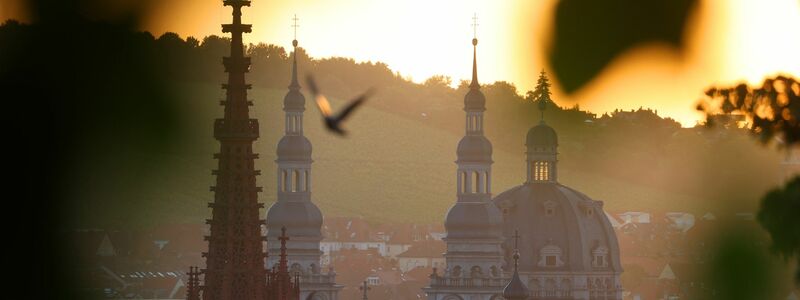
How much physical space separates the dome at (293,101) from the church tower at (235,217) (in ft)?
327

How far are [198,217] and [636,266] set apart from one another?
117 feet

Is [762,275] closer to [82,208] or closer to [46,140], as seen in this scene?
[46,140]

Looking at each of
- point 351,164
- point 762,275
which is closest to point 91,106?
point 762,275

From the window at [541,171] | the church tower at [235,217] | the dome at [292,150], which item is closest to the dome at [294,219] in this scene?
the dome at [292,150]

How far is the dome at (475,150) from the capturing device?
14988 cm

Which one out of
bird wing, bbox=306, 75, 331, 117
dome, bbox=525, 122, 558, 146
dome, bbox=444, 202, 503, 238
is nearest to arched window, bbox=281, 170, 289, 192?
dome, bbox=444, 202, 503, 238

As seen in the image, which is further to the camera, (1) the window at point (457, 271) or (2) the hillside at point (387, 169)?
(2) the hillside at point (387, 169)

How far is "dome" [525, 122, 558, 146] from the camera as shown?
154 meters

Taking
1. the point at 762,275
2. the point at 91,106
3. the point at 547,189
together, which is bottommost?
the point at 762,275

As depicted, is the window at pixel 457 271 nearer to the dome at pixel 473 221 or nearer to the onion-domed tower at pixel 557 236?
the dome at pixel 473 221

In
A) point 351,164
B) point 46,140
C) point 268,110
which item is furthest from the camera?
point 351,164

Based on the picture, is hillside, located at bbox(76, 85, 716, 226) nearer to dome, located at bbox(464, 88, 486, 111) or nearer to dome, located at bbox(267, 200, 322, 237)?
dome, located at bbox(267, 200, 322, 237)

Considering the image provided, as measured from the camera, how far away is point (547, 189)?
160 meters

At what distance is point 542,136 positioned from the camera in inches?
6088
